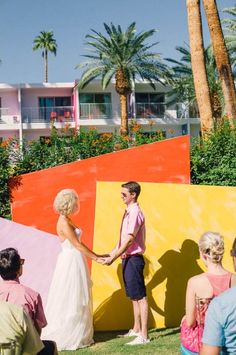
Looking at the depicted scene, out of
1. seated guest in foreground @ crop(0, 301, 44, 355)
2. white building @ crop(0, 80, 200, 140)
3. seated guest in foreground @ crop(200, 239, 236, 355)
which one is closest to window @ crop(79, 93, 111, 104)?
white building @ crop(0, 80, 200, 140)

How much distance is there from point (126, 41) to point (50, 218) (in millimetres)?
28621

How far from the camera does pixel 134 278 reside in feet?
19.5

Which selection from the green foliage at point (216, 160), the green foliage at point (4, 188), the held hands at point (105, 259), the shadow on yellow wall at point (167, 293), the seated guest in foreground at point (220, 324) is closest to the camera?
the seated guest in foreground at point (220, 324)

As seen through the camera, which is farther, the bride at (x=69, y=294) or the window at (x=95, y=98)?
the window at (x=95, y=98)

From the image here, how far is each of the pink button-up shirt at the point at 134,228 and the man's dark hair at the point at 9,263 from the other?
2.34 meters

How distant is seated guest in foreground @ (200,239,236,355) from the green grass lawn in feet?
9.63

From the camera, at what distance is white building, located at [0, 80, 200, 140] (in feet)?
132

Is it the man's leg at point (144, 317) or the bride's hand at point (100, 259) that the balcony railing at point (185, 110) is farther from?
the man's leg at point (144, 317)

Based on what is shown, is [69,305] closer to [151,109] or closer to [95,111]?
[95,111]

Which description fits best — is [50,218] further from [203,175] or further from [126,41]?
[126,41]

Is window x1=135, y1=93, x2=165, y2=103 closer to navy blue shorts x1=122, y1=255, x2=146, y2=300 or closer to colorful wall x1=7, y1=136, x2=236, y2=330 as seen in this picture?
colorful wall x1=7, y1=136, x2=236, y2=330

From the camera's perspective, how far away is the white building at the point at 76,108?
40125mm

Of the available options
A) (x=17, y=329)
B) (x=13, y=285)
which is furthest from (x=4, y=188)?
(x=17, y=329)

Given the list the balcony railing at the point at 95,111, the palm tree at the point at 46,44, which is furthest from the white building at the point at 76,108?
the palm tree at the point at 46,44
